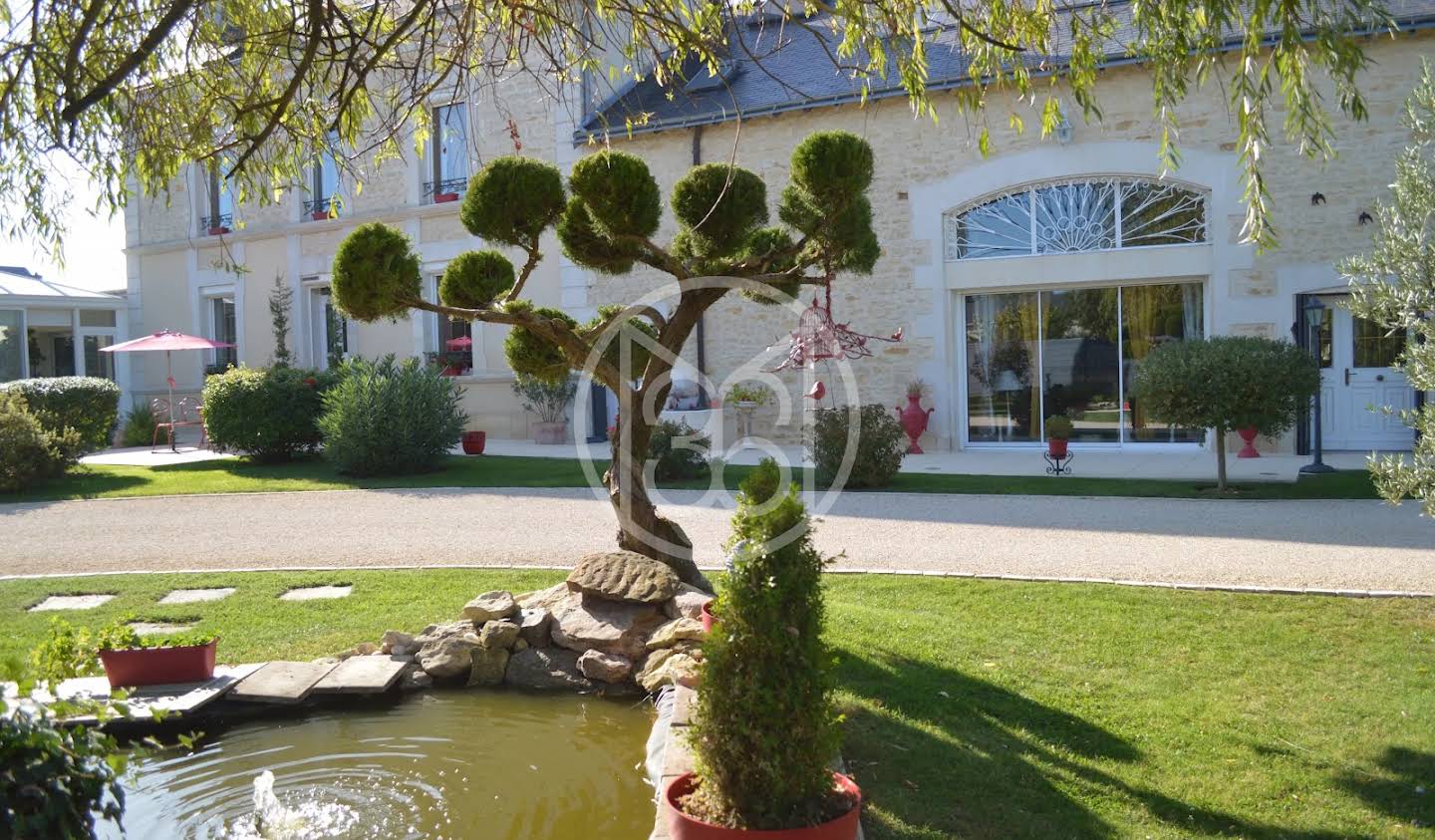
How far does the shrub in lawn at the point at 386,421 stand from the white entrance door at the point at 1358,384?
37.0 feet

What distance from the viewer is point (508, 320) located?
6234 mm

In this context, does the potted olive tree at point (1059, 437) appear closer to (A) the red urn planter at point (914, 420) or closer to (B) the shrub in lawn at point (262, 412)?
(A) the red urn planter at point (914, 420)

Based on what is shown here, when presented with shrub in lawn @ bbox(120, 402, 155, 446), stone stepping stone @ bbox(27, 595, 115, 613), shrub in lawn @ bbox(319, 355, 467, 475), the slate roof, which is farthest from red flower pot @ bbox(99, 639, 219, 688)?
shrub in lawn @ bbox(120, 402, 155, 446)

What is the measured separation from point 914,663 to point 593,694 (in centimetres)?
168

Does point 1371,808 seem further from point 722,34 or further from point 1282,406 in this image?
point 1282,406

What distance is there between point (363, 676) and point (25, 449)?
979cm

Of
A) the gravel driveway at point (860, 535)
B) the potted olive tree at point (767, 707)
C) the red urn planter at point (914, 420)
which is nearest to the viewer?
the potted olive tree at point (767, 707)

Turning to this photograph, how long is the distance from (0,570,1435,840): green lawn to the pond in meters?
1.02

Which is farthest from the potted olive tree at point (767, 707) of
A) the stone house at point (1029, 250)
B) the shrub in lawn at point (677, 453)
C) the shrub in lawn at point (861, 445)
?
the stone house at point (1029, 250)

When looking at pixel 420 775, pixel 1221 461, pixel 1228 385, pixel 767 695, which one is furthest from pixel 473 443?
pixel 767 695

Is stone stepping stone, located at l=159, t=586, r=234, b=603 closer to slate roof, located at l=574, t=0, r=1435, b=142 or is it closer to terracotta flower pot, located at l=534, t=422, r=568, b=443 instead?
slate roof, located at l=574, t=0, r=1435, b=142

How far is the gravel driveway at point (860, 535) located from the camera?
25.7 feet

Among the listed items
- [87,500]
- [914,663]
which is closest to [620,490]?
[914,663]

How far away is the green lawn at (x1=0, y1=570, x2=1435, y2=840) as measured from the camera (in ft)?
13.2
